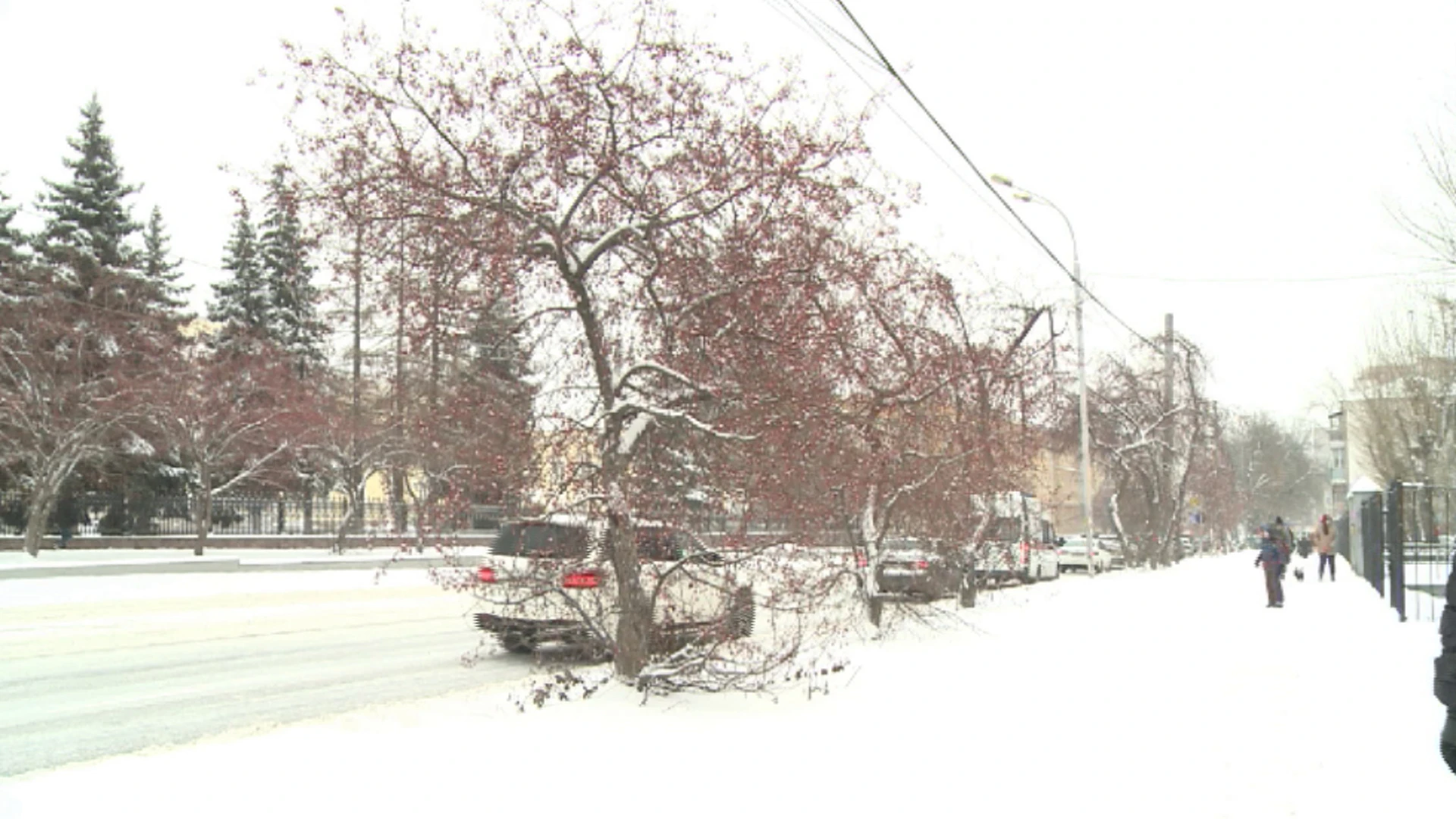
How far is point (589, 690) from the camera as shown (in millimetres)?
8383

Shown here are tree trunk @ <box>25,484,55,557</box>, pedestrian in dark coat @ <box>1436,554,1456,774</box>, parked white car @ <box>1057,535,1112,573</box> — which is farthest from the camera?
parked white car @ <box>1057,535,1112,573</box>

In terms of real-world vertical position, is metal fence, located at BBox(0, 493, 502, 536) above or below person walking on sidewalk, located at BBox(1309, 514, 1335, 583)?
above

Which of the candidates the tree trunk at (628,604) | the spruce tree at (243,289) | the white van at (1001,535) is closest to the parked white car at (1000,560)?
the white van at (1001,535)

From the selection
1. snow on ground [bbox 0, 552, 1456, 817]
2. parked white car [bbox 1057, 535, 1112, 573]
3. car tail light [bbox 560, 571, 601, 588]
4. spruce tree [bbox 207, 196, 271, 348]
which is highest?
spruce tree [bbox 207, 196, 271, 348]

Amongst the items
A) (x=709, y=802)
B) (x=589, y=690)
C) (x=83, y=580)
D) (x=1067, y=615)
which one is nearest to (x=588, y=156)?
(x=589, y=690)

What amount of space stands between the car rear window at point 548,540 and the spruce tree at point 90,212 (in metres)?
32.2

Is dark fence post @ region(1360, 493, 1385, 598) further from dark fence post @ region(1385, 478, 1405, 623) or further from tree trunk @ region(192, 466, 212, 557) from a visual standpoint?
tree trunk @ region(192, 466, 212, 557)

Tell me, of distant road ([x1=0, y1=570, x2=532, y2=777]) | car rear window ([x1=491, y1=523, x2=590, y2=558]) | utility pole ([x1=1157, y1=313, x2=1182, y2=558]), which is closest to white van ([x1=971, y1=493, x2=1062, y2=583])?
distant road ([x1=0, y1=570, x2=532, y2=777])

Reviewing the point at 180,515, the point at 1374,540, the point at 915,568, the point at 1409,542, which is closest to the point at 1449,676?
the point at 915,568

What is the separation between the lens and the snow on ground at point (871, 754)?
5.96m

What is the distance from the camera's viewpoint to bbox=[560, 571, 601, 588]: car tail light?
834cm

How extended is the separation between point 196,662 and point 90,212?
30417 millimetres

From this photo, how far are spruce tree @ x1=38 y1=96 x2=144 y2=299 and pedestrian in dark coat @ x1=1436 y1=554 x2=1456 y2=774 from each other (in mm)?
37848

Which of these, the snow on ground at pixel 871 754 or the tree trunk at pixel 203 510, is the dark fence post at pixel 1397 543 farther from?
the tree trunk at pixel 203 510
